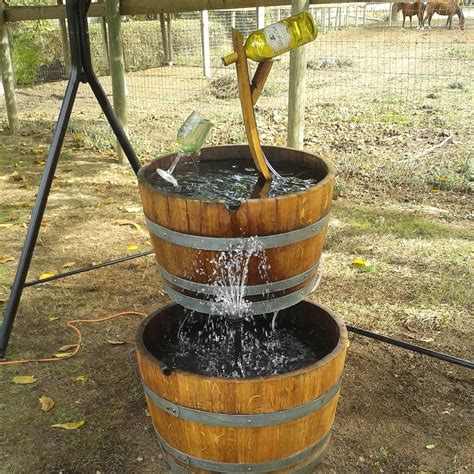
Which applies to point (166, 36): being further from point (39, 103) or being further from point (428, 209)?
point (428, 209)

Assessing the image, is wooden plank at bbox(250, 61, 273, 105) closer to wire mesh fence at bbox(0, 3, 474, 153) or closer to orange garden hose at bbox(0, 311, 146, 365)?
orange garden hose at bbox(0, 311, 146, 365)

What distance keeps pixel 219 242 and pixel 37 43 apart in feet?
40.1

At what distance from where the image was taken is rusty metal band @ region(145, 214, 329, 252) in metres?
1.83

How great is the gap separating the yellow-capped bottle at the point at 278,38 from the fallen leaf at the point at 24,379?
1857 mm

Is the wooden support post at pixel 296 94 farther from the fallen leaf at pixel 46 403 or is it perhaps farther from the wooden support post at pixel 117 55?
the fallen leaf at pixel 46 403

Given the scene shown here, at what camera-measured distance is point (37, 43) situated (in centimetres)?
1237

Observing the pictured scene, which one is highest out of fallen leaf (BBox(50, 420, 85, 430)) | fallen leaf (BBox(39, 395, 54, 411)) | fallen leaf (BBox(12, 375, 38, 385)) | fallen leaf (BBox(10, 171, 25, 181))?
fallen leaf (BBox(10, 171, 25, 181))

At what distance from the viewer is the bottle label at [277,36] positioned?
1.95 meters

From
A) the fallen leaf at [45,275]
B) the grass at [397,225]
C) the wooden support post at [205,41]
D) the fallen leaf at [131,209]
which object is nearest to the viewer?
the fallen leaf at [45,275]

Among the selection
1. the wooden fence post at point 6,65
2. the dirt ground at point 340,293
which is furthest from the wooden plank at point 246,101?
the wooden fence post at point 6,65

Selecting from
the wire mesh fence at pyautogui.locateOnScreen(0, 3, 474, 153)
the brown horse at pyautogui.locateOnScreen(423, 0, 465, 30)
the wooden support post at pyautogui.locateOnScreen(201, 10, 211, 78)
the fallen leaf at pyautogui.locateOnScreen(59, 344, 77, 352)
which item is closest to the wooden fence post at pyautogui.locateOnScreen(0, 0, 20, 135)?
the wire mesh fence at pyautogui.locateOnScreen(0, 3, 474, 153)

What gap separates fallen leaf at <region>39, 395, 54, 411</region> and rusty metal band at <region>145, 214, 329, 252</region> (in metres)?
1.19

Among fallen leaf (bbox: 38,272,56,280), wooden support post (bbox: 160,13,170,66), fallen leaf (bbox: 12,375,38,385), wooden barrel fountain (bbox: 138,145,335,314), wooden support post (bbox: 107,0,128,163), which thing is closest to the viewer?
wooden barrel fountain (bbox: 138,145,335,314)

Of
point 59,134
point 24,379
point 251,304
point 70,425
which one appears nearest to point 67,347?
point 24,379
